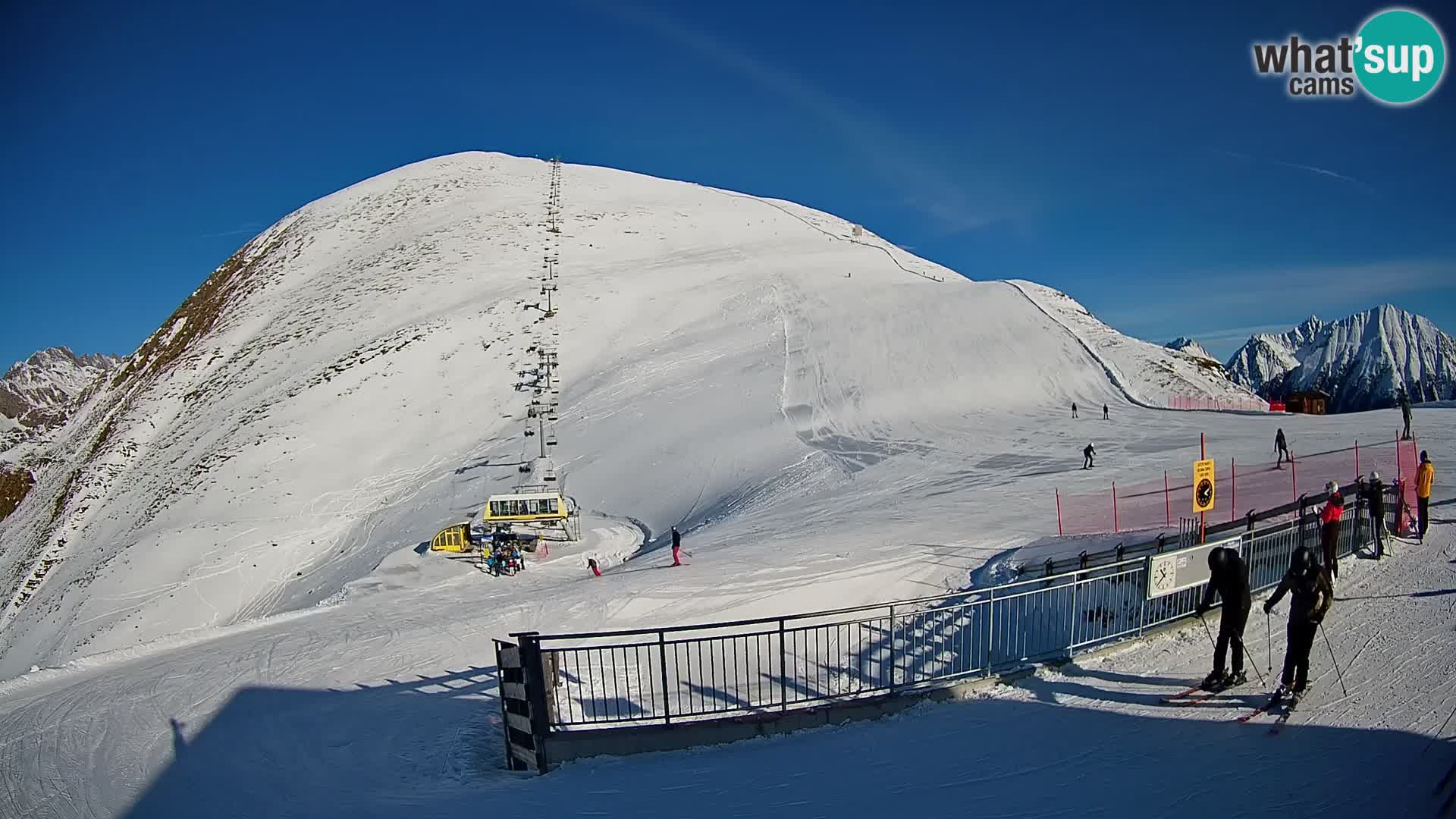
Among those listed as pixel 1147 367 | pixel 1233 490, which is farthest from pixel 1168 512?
pixel 1147 367

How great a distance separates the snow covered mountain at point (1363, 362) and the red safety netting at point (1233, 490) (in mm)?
96298

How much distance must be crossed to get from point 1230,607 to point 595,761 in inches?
264

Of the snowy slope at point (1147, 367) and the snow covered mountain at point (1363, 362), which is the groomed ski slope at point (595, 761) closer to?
the snowy slope at point (1147, 367)

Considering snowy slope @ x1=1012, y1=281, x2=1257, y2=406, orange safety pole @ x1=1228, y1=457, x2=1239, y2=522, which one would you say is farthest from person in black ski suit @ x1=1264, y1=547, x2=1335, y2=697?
snowy slope @ x1=1012, y1=281, x2=1257, y2=406

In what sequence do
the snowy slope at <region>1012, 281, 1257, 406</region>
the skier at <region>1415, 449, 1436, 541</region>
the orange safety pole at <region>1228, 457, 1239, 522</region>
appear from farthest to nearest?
the snowy slope at <region>1012, 281, 1257, 406</region> < the orange safety pole at <region>1228, 457, 1239, 522</region> < the skier at <region>1415, 449, 1436, 541</region>

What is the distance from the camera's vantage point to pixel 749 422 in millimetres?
39625

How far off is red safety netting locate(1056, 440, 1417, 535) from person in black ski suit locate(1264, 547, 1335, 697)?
10896 millimetres

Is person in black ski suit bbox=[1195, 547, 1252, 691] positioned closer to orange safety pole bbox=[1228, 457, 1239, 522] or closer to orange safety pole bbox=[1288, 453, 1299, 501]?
orange safety pole bbox=[1228, 457, 1239, 522]

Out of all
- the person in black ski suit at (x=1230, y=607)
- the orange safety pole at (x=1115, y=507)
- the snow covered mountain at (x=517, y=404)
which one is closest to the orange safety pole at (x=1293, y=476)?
the orange safety pole at (x=1115, y=507)

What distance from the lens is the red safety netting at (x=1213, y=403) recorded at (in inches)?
1647

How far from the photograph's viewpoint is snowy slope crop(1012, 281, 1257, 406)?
43062 mm

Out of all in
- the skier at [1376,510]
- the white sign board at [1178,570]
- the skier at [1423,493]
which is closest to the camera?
the white sign board at [1178,570]

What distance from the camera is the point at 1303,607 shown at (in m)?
7.24

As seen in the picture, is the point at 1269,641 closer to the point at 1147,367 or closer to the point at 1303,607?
the point at 1303,607
